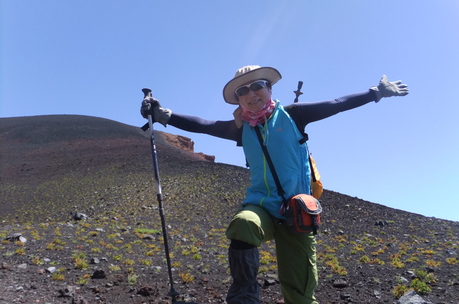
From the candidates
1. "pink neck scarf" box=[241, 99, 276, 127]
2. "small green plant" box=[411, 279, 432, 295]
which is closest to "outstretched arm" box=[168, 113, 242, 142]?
"pink neck scarf" box=[241, 99, 276, 127]

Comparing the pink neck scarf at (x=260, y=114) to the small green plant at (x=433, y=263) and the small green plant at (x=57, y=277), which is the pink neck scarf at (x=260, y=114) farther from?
the small green plant at (x=433, y=263)

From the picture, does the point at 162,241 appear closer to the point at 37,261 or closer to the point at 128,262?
the point at 128,262

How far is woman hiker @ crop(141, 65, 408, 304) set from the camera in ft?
9.64

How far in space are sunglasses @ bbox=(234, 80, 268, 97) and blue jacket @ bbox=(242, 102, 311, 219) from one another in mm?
296

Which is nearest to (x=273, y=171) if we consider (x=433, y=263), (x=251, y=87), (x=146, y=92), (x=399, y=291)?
(x=251, y=87)

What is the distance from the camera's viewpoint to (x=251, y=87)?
3.88m

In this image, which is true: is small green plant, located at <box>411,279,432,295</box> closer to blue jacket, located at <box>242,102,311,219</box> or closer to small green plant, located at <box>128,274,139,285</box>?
blue jacket, located at <box>242,102,311,219</box>

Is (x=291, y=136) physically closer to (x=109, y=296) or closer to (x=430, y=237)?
(x=109, y=296)

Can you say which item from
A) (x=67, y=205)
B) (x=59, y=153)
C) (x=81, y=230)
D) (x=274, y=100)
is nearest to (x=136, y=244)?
(x=81, y=230)

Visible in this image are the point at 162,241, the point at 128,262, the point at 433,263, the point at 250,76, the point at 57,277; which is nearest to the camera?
the point at 250,76

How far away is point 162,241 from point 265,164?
318 inches

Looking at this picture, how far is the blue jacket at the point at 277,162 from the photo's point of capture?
3490 millimetres

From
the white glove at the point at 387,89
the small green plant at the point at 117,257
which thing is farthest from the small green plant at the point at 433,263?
the small green plant at the point at 117,257

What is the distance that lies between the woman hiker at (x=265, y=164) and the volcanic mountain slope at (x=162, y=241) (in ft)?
9.03
